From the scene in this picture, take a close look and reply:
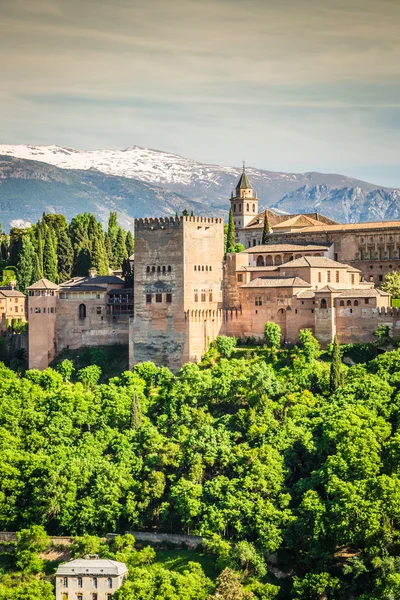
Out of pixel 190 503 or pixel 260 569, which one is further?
pixel 190 503

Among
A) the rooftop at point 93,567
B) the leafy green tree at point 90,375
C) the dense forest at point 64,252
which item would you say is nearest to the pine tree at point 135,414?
the leafy green tree at point 90,375

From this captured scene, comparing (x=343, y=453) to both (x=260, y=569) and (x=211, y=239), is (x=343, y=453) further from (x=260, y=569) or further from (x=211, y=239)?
(x=211, y=239)

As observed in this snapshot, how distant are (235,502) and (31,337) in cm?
2745

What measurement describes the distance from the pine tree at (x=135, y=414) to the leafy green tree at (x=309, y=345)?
11.3 m

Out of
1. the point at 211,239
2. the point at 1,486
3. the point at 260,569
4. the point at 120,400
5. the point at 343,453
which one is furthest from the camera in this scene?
the point at 211,239

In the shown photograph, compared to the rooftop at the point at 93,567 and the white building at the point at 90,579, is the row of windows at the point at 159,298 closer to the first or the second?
the rooftop at the point at 93,567

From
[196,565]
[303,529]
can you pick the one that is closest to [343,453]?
[303,529]

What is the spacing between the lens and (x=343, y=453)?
2286 inches

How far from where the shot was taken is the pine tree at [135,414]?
67.6m

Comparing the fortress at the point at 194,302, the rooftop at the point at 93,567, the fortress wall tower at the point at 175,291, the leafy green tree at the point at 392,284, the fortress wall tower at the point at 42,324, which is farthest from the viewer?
the fortress wall tower at the point at 42,324

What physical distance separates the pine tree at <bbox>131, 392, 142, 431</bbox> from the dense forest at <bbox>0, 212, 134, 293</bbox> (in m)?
18.5

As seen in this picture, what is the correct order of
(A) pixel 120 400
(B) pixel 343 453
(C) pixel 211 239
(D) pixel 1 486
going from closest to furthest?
(B) pixel 343 453 < (D) pixel 1 486 < (A) pixel 120 400 < (C) pixel 211 239

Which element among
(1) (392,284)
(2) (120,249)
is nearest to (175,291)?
(1) (392,284)

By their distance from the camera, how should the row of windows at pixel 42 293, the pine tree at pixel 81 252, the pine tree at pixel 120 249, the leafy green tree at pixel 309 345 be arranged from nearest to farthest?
the leafy green tree at pixel 309 345, the row of windows at pixel 42 293, the pine tree at pixel 81 252, the pine tree at pixel 120 249
